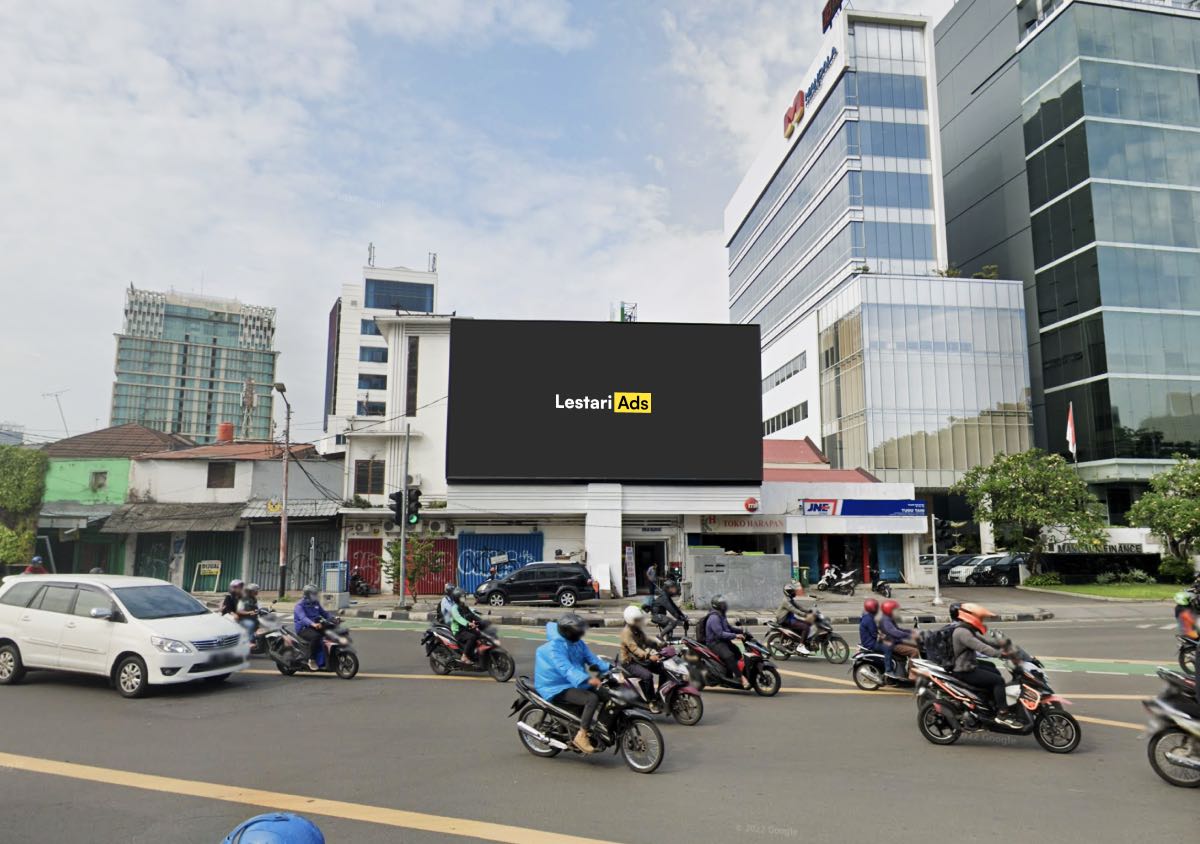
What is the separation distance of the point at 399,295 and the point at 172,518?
1755 inches

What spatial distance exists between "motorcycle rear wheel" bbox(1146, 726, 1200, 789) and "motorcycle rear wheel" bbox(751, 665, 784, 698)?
15.9 feet

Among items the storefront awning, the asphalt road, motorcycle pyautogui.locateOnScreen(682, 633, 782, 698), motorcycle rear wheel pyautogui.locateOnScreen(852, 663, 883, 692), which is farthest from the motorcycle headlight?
the storefront awning

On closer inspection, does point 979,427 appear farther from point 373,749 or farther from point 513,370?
point 373,749

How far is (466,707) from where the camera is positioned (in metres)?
10.0

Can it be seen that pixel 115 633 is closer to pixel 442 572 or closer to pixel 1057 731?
pixel 1057 731

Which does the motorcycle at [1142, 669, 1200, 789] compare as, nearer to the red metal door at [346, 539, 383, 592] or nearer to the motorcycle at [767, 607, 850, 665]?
the motorcycle at [767, 607, 850, 665]

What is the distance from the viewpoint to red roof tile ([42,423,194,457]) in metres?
34.9

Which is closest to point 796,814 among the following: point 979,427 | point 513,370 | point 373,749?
point 373,749

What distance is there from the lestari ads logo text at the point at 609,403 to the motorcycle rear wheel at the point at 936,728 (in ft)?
75.7

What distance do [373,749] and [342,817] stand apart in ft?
6.67

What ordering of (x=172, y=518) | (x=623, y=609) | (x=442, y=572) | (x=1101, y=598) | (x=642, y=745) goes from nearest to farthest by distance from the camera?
(x=642, y=745)
(x=623, y=609)
(x=1101, y=598)
(x=442, y=572)
(x=172, y=518)

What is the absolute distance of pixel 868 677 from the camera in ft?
37.8

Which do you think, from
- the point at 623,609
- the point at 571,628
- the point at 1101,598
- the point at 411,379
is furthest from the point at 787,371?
the point at 571,628

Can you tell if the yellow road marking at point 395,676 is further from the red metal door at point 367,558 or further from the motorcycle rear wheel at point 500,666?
the red metal door at point 367,558
